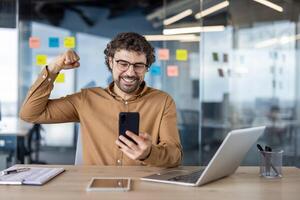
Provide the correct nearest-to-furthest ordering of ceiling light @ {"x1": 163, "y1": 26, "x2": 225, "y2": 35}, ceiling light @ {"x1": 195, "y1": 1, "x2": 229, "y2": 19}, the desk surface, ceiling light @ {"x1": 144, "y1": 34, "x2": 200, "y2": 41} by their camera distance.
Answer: the desk surface
ceiling light @ {"x1": 195, "y1": 1, "x2": 229, "y2": 19}
ceiling light @ {"x1": 163, "y1": 26, "x2": 225, "y2": 35}
ceiling light @ {"x1": 144, "y1": 34, "x2": 200, "y2": 41}

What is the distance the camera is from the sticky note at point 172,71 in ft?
18.2

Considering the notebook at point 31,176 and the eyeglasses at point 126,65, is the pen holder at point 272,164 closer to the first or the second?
the eyeglasses at point 126,65

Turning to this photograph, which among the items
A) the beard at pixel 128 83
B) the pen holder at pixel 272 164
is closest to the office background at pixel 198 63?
the beard at pixel 128 83

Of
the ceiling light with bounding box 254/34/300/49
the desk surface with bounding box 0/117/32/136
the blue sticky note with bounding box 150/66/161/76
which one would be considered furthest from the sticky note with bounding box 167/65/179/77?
the desk surface with bounding box 0/117/32/136

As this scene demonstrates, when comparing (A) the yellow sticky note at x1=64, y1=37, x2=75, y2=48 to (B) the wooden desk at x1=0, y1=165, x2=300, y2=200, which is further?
(A) the yellow sticky note at x1=64, y1=37, x2=75, y2=48

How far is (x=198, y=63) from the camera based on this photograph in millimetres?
5527

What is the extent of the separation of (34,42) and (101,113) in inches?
147

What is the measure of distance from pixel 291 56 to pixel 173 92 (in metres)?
1.57

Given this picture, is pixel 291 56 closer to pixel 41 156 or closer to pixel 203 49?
pixel 203 49

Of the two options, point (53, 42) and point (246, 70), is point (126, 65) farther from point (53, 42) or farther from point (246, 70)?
point (53, 42)

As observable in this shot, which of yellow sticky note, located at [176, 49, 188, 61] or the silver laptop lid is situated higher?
yellow sticky note, located at [176, 49, 188, 61]

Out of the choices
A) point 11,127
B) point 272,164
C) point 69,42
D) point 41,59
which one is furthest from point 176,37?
point 272,164

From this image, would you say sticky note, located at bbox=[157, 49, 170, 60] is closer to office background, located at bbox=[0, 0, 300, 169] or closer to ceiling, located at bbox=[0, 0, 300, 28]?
office background, located at bbox=[0, 0, 300, 169]

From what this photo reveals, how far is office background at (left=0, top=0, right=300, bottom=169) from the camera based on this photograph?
17.2ft
